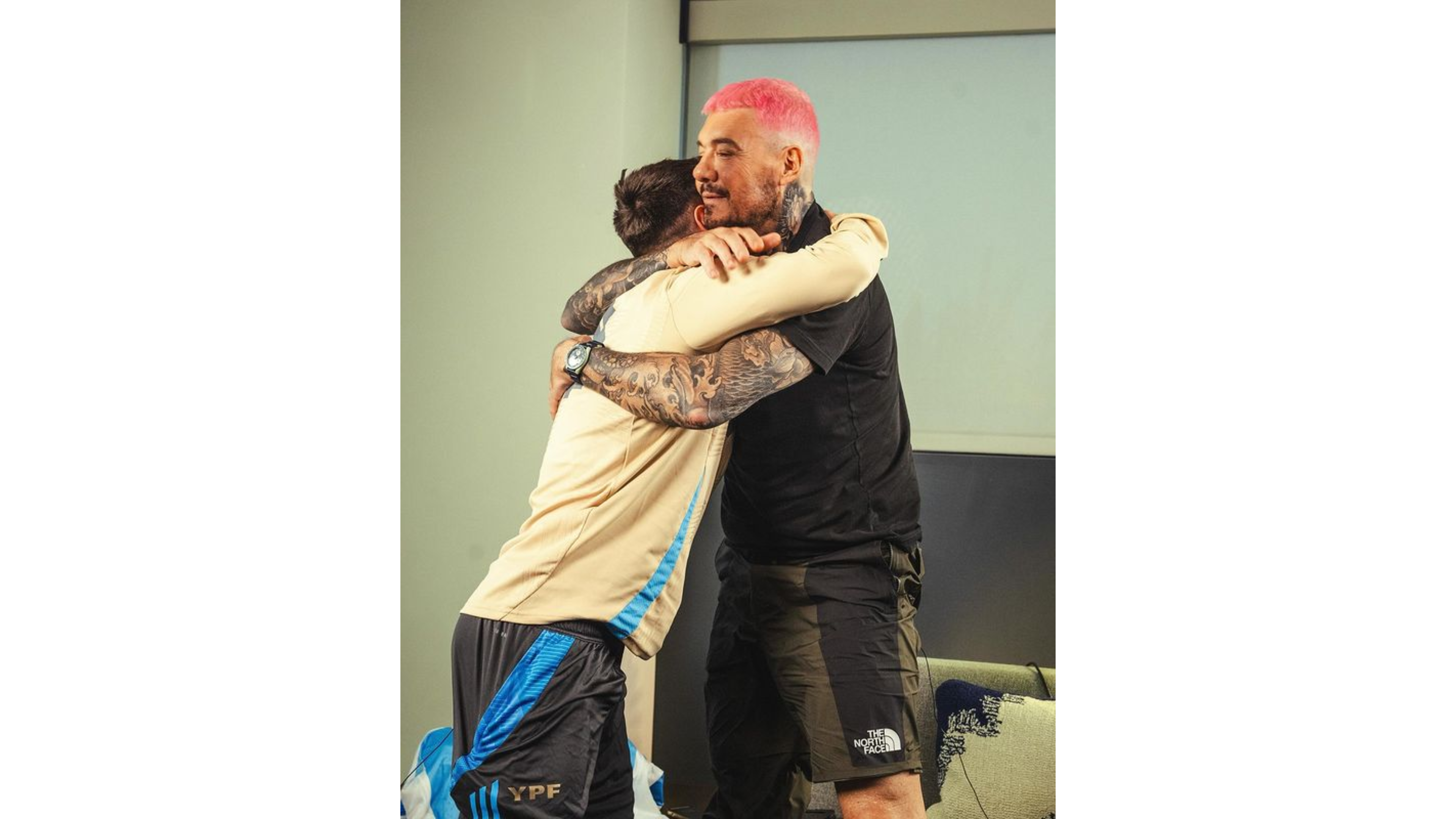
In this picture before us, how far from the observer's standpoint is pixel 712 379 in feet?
7.18

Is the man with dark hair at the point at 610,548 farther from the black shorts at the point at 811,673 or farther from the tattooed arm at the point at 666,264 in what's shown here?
the black shorts at the point at 811,673

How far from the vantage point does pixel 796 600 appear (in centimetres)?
222

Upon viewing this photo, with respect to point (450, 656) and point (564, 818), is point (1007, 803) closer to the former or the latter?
point (564, 818)

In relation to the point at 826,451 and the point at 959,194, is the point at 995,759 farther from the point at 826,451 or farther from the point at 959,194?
the point at 959,194

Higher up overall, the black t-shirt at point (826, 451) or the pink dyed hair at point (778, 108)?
the pink dyed hair at point (778, 108)

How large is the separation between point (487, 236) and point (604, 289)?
11.7 inches

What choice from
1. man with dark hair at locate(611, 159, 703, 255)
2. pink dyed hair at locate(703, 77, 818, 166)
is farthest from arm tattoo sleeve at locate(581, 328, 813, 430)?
pink dyed hair at locate(703, 77, 818, 166)

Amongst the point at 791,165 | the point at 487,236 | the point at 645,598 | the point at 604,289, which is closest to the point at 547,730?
the point at 645,598

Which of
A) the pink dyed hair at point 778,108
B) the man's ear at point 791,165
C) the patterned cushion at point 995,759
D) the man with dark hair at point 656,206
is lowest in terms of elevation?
the patterned cushion at point 995,759

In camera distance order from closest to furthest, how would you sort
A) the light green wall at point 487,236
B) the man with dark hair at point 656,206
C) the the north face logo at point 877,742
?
the the north face logo at point 877,742 < the man with dark hair at point 656,206 < the light green wall at point 487,236

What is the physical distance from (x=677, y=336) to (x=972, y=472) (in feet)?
2.04

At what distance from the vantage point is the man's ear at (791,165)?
2242 mm

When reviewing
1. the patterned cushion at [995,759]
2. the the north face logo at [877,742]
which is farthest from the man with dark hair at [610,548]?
the patterned cushion at [995,759]

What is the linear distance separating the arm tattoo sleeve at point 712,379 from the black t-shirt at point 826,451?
0.03 metres
